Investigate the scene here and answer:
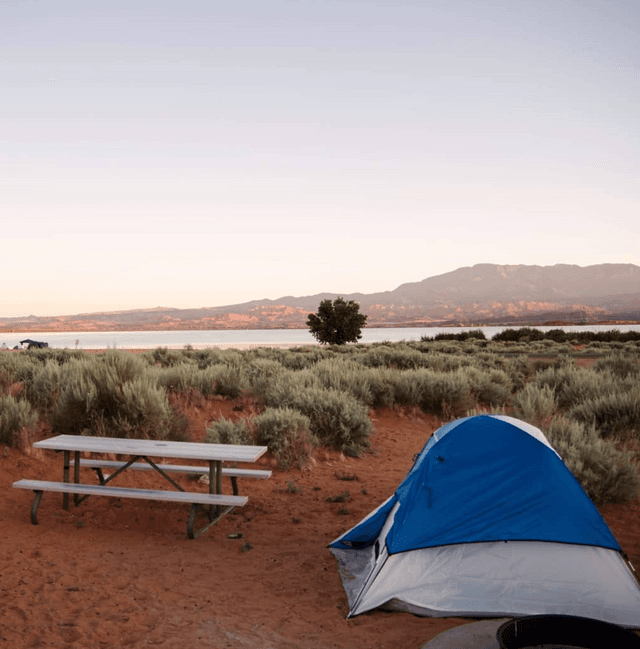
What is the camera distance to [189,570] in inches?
195

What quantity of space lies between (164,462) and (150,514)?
1689 mm

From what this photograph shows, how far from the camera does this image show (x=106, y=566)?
4.96 m

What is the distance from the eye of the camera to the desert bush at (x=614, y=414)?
9.31 meters

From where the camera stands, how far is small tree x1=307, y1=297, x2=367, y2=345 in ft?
145

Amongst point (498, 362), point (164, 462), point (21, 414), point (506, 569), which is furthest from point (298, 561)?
point (498, 362)

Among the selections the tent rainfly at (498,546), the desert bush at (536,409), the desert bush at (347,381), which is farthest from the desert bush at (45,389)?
the desert bush at (536,409)

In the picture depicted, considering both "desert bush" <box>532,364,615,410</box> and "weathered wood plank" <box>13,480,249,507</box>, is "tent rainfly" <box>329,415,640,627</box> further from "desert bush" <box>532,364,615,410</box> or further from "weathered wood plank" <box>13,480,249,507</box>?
"desert bush" <box>532,364,615,410</box>

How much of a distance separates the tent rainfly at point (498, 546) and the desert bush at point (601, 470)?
7.61 ft

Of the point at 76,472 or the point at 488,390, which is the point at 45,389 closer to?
the point at 76,472

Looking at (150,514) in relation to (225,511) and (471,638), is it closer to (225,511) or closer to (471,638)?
(225,511)

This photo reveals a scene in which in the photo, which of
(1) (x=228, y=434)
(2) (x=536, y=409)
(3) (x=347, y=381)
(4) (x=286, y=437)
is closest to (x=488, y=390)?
(2) (x=536, y=409)

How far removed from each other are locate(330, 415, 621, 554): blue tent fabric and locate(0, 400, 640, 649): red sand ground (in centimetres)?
67

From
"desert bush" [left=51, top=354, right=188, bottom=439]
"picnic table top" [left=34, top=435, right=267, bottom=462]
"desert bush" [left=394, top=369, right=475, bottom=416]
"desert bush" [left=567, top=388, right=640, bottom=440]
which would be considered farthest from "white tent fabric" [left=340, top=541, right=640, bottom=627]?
"desert bush" [left=394, top=369, right=475, bottom=416]

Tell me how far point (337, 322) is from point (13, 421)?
119 ft
